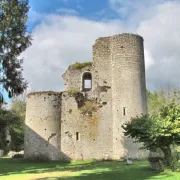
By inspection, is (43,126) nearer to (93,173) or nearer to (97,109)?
(97,109)

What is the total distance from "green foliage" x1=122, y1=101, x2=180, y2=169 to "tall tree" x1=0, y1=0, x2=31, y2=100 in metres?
7.10

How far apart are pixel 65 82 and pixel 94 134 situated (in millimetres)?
6659

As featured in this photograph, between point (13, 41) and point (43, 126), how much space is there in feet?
48.5

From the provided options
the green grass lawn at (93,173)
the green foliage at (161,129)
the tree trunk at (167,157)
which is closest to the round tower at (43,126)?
the green grass lawn at (93,173)

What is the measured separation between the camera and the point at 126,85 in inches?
1063

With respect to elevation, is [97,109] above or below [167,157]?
above

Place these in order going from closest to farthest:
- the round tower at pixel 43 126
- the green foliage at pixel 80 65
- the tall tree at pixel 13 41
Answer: the tall tree at pixel 13 41 → the round tower at pixel 43 126 → the green foliage at pixel 80 65

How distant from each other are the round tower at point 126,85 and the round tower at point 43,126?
571cm

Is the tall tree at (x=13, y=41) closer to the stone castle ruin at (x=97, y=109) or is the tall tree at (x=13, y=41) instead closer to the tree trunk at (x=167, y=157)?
the tree trunk at (x=167, y=157)

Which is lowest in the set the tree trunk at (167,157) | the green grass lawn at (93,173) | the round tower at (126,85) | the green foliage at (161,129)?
the green grass lawn at (93,173)

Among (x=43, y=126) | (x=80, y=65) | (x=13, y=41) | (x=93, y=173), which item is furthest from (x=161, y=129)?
(x=80, y=65)

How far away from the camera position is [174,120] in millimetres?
17000

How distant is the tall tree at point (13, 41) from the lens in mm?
14336

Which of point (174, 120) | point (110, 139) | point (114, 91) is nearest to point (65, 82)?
point (114, 91)
